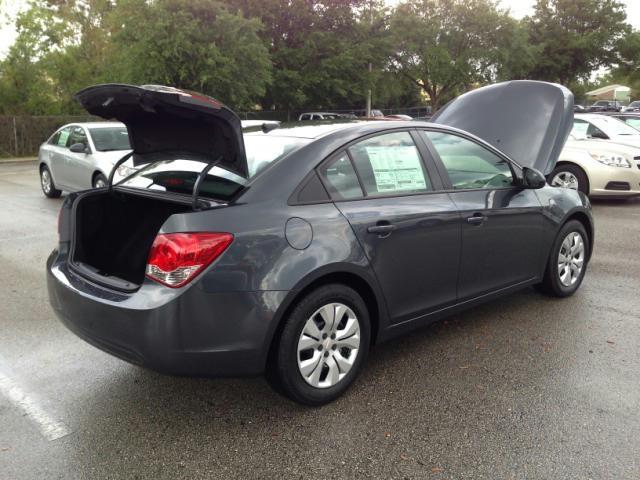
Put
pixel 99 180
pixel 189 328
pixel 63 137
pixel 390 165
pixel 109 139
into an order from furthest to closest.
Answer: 1. pixel 63 137
2. pixel 109 139
3. pixel 99 180
4. pixel 390 165
5. pixel 189 328

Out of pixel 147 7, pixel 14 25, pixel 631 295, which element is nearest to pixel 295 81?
pixel 147 7

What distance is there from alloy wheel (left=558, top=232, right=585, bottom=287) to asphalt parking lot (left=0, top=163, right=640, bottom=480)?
0.45 metres

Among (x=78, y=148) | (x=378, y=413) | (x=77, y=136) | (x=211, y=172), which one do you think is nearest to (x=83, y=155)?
(x=78, y=148)

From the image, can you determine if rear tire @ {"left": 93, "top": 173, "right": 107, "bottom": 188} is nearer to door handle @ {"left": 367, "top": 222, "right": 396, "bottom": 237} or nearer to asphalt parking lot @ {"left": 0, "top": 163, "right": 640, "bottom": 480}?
asphalt parking lot @ {"left": 0, "top": 163, "right": 640, "bottom": 480}

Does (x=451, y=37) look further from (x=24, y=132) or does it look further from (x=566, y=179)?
(x=566, y=179)

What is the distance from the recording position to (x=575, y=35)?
40156 mm

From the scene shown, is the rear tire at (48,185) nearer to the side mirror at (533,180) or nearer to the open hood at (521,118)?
the open hood at (521,118)

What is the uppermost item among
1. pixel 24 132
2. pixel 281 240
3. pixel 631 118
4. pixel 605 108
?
pixel 605 108

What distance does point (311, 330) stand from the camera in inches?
119

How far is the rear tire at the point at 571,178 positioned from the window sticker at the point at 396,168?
696cm

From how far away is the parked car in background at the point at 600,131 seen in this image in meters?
10.2

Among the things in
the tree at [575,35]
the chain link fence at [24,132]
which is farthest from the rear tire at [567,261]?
the tree at [575,35]

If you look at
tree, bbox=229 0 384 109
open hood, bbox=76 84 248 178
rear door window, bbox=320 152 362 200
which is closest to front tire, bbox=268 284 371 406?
rear door window, bbox=320 152 362 200

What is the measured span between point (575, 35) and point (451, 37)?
10.4 metres
